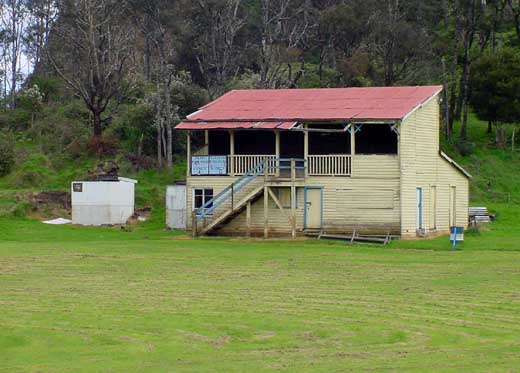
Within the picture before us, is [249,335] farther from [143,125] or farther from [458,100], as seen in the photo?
[458,100]

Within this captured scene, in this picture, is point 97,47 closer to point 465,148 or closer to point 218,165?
point 465,148

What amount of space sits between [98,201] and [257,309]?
29831mm

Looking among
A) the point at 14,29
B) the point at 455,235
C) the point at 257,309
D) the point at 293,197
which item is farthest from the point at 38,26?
the point at 257,309

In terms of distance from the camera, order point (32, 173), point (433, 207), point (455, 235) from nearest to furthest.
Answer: point (455, 235) → point (433, 207) → point (32, 173)

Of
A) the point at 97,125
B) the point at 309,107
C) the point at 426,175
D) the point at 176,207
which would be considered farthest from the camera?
the point at 97,125

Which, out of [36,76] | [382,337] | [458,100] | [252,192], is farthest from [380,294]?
[36,76]

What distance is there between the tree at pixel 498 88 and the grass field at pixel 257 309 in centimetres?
2538

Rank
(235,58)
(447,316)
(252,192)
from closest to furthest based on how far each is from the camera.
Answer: (447,316) < (252,192) < (235,58)

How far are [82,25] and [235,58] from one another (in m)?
13.8

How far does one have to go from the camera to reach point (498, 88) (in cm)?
6494

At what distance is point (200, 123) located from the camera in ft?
160

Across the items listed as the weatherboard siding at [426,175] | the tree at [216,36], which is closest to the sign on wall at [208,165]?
the weatherboard siding at [426,175]

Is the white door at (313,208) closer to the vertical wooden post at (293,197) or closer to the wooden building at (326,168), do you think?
the wooden building at (326,168)

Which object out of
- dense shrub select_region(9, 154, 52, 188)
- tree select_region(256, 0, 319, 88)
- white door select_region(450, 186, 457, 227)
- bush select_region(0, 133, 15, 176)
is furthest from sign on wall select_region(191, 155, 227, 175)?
tree select_region(256, 0, 319, 88)
